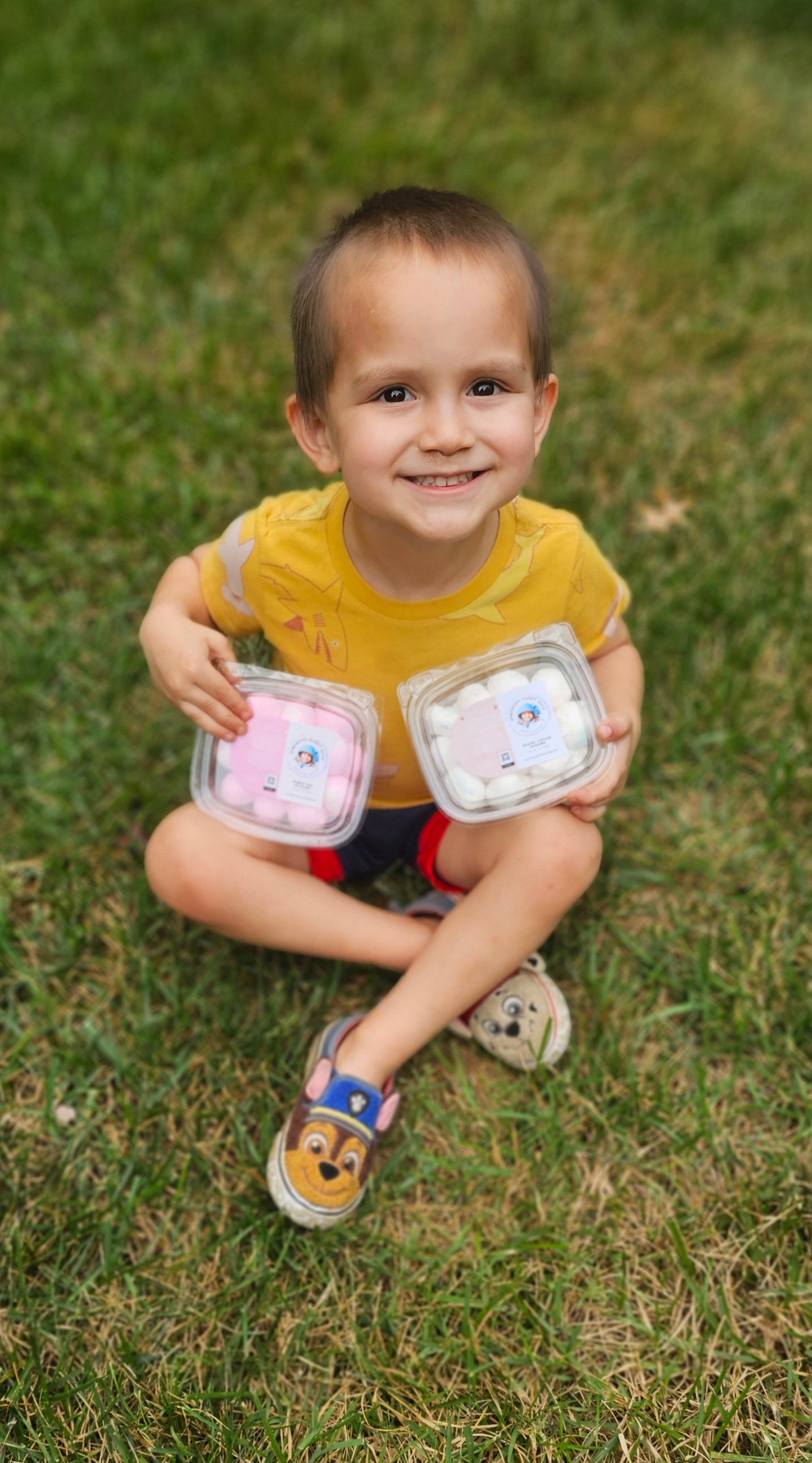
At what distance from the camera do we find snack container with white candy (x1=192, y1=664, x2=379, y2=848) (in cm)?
174

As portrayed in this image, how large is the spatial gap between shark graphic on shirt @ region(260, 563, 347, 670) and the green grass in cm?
52


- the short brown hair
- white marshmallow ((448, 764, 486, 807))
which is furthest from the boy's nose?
white marshmallow ((448, 764, 486, 807))

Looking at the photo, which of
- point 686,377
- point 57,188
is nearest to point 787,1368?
point 686,377

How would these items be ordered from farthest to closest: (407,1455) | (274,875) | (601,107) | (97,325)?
(601,107)
(97,325)
(274,875)
(407,1455)

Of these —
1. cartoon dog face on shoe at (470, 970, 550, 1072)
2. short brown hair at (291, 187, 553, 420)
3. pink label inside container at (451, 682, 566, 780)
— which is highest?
short brown hair at (291, 187, 553, 420)

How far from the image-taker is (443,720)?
1709 mm

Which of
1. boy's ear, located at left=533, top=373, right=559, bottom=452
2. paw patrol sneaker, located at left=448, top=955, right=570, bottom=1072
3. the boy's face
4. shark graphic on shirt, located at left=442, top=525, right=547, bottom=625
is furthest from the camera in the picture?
paw patrol sneaker, located at left=448, top=955, right=570, bottom=1072

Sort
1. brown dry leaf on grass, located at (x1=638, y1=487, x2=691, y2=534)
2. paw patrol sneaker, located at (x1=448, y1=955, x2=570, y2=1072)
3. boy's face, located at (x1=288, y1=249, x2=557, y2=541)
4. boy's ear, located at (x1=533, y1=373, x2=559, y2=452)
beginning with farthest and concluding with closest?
brown dry leaf on grass, located at (x1=638, y1=487, x2=691, y2=534), paw patrol sneaker, located at (x1=448, y1=955, x2=570, y2=1072), boy's ear, located at (x1=533, y1=373, x2=559, y2=452), boy's face, located at (x1=288, y1=249, x2=557, y2=541)

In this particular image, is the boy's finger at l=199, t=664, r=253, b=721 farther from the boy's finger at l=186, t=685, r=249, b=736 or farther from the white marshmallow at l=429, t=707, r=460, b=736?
the white marshmallow at l=429, t=707, r=460, b=736

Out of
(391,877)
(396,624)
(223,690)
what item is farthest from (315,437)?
(391,877)

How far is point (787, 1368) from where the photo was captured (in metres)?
1.58

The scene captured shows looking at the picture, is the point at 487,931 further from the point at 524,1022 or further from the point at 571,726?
the point at 571,726

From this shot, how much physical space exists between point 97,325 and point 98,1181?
2.09 meters

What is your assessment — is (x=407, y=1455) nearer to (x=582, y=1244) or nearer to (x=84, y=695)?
(x=582, y=1244)
